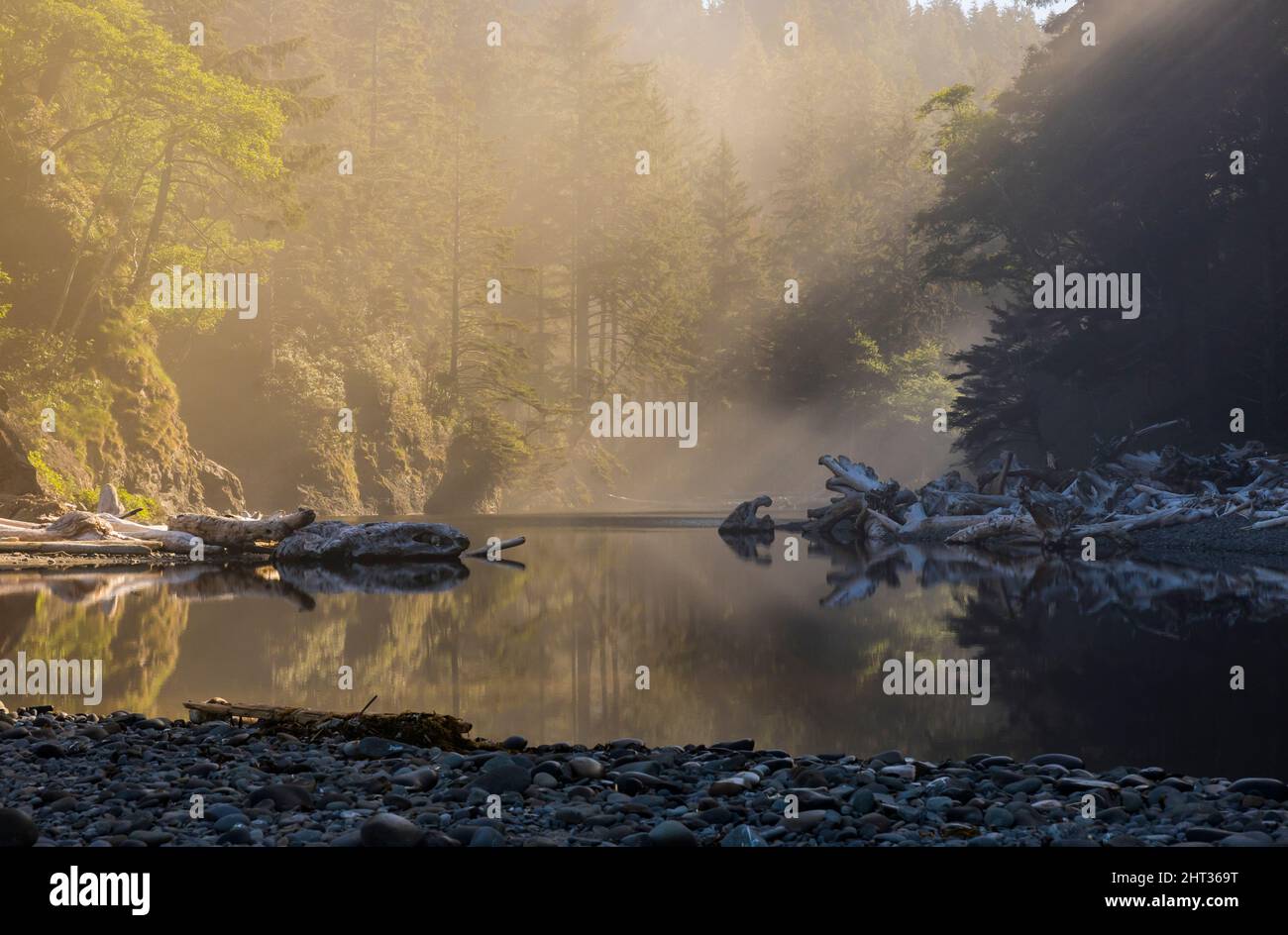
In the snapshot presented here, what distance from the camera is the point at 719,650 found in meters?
10.2

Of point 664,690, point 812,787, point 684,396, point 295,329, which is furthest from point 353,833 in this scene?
point 684,396

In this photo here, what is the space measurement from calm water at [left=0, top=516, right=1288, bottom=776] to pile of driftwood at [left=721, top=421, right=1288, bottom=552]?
5393 mm

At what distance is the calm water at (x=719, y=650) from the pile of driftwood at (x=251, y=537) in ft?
7.46

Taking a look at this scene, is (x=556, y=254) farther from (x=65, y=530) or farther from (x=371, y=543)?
(x=65, y=530)

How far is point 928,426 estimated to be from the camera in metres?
60.2

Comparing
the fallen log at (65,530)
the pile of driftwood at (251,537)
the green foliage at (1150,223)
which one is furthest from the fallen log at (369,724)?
the green foliage at (1150,223)

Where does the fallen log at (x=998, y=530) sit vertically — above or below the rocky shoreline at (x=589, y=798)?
above

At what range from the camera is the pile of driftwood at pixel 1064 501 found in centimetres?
2283

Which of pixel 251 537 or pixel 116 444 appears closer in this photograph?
pixel 251 537

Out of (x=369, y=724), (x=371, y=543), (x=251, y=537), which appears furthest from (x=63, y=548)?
(x=369, y=724)

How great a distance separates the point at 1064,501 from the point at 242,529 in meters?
16.5

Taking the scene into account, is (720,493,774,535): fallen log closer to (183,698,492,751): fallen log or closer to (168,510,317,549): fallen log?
(168,510,317,549): fallen log

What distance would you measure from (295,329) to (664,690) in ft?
126

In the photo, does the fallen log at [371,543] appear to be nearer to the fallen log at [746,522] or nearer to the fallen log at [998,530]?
the fallen log at [746,522]
